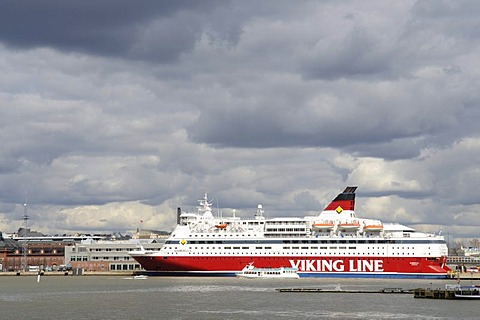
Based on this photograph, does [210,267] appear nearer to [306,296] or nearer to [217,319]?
[306,296]

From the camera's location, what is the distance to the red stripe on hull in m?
103

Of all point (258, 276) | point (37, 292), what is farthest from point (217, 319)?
point (258, 276)

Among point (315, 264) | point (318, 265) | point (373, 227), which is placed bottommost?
point (318, 265)

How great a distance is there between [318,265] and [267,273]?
6763mm

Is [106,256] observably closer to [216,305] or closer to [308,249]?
[308,249]

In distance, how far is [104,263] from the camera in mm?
147750

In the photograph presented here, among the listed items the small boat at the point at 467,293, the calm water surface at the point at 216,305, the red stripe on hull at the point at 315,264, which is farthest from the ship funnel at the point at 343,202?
the small boat at the point at 467,293

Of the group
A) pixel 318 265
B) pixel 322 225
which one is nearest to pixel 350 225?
pixel 322 225

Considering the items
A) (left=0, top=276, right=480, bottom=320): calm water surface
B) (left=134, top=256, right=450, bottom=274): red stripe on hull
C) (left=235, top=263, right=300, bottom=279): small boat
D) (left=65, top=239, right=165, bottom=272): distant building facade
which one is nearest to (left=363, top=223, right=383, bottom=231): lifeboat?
(left=134, top=256, right=450, bottom=274): red stripe on hull

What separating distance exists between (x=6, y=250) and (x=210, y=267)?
7981 centimetres

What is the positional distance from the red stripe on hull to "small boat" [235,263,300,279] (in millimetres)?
1349

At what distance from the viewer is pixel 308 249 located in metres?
105

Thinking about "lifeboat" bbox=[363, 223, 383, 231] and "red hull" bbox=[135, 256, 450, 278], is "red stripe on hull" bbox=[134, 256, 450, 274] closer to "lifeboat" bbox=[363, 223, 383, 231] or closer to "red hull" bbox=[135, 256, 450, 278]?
"red hull" bbox=[135, 256, 450, 278]

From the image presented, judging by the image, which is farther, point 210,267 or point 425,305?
point 210,267
